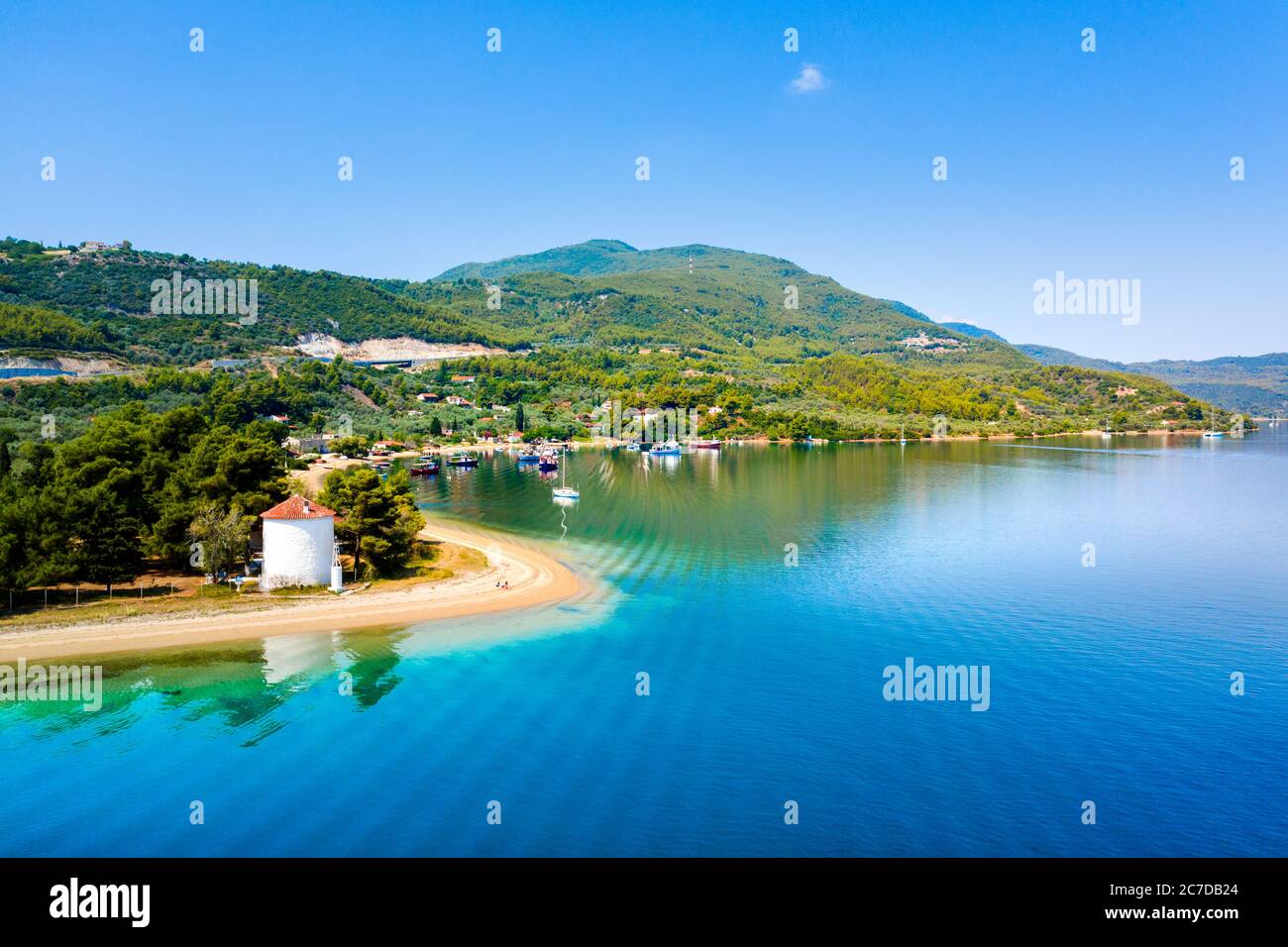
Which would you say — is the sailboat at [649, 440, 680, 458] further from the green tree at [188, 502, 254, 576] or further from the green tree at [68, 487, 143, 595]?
the green tree at [68, 487, 143, 595]

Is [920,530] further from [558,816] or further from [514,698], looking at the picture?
[558,816]

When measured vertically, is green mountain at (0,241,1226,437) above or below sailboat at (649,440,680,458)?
above

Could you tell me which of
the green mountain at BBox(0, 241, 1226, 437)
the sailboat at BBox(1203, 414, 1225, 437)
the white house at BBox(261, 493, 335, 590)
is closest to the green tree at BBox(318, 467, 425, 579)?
the white house at BBox(261, 493, 335, 590)

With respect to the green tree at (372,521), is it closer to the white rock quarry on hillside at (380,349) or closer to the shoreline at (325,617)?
the shoreline at (325,617)

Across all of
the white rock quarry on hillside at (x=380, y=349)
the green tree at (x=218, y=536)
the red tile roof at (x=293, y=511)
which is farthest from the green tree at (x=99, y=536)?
the white rock quarry on hillside at (x=380, y=349)

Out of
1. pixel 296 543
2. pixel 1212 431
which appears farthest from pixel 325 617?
pixel 1212 431
